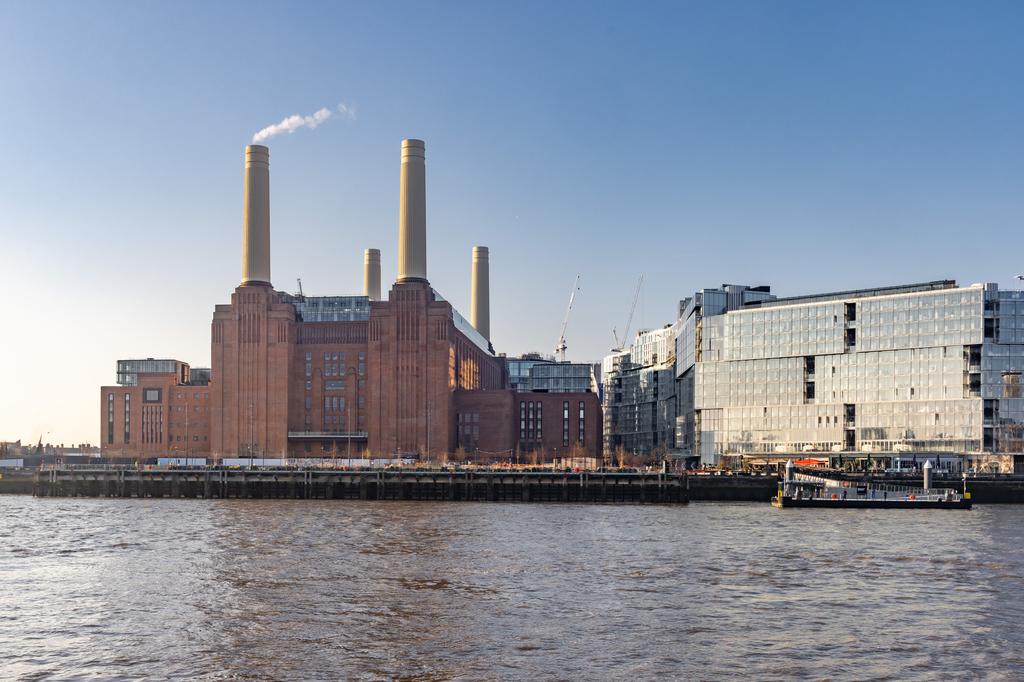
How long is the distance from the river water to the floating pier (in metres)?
47.4

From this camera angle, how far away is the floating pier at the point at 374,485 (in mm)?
149500

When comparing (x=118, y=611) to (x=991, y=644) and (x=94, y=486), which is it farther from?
(x=94, y=486)

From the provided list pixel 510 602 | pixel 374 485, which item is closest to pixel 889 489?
pixel 374 485

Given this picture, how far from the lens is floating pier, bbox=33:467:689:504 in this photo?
490ft

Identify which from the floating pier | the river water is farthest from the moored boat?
the river water

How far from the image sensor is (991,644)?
1829 inches

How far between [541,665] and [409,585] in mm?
21231

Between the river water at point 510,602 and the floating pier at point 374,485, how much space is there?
4739 centimetres

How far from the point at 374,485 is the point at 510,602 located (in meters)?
101

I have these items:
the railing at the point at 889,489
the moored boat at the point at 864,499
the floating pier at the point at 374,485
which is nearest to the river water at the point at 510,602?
the moored boat at the point at 864,499

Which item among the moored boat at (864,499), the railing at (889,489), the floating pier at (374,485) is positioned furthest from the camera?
→ the floating pier at (374,485)

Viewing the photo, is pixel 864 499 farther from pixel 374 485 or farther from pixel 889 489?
pixel 374 485

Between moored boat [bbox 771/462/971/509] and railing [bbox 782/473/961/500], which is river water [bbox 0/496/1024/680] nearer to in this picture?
moored boat [bbox 771/462/971/509]

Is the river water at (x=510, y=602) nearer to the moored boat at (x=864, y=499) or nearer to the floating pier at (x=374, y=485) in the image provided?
the moored boat at (x=864, y=499)
